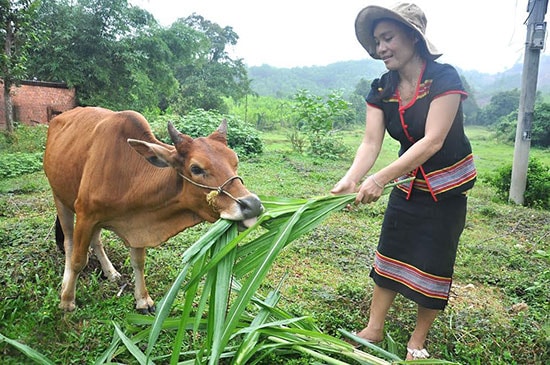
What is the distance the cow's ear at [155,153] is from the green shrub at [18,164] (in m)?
6.23

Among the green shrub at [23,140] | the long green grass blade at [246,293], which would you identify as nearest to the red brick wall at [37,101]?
the green shrub at [23,140]

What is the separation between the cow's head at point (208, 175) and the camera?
190 centimetres

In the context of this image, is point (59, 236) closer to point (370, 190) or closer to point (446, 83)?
point (370, 190)

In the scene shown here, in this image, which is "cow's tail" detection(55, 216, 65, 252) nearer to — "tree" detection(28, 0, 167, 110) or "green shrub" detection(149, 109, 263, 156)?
"green shrub" detection(149, 109, 263, 156)

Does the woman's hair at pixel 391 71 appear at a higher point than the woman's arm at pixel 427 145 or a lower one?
higher

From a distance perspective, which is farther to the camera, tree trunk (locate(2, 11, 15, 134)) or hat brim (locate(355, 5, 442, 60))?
tree trunk (locate(2, 11, 15, 134))

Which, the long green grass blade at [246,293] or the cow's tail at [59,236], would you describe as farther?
the cow's tail at [59,236]

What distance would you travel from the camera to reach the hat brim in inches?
75.0

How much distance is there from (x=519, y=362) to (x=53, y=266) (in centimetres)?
329

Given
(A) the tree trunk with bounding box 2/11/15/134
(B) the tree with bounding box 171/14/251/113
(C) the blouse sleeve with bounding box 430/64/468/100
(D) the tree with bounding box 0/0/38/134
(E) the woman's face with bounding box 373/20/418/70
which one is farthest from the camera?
(B) the tree with bounding box 171/14/251/113

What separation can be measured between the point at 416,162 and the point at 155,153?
1386mm

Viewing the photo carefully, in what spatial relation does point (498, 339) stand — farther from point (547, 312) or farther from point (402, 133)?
point (402, 133)

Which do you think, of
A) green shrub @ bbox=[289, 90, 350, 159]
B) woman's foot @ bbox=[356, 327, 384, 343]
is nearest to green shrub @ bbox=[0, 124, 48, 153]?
green shrub @ bbox=[289, 90, 350, 159]

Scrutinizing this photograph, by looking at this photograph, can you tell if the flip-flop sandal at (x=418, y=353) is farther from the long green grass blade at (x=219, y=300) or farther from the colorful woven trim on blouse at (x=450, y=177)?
the long green grass blade at (x=219, y=300)
